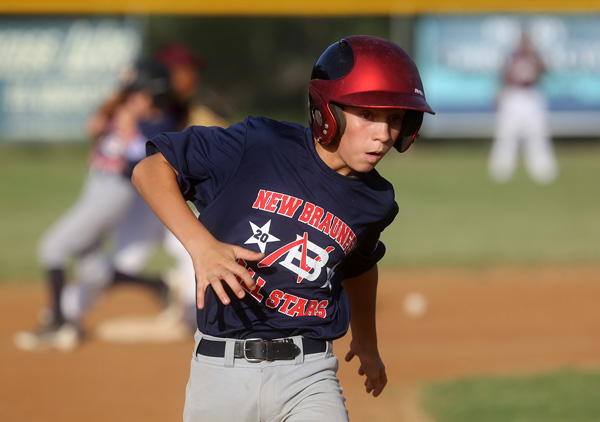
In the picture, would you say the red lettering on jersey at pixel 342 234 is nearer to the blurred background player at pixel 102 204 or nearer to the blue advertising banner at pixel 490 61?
the blurred background player at pixel 102 204

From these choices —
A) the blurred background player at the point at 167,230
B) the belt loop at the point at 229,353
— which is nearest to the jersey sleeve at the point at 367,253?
the belt loop at the point at 229,353

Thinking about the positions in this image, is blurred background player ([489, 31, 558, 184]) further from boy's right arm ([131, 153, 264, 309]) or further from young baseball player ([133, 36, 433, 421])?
boy's right arm ([131, 153, 264, 309])

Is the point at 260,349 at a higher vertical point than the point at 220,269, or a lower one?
lower

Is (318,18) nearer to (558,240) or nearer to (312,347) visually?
(558,240)

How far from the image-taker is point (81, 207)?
22.0 ft

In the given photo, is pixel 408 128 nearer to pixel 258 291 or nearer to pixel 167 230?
pixel 258 291

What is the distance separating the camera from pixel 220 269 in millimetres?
2414

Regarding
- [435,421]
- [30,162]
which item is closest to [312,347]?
[435,421]

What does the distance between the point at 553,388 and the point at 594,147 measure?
19110mm

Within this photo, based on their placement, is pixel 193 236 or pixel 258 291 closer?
pixel 193 236

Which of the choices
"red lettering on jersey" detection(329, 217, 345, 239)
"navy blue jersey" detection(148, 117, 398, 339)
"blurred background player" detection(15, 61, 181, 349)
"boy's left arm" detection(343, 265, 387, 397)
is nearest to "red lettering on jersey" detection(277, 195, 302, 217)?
"navy blue jersey" detection(148, 117, 398, 339)

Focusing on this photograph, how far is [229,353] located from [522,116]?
55.7 ft

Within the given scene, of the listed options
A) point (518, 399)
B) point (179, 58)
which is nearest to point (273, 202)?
point (518, 399)

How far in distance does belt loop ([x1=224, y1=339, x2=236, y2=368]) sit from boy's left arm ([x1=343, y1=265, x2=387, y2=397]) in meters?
0.55
